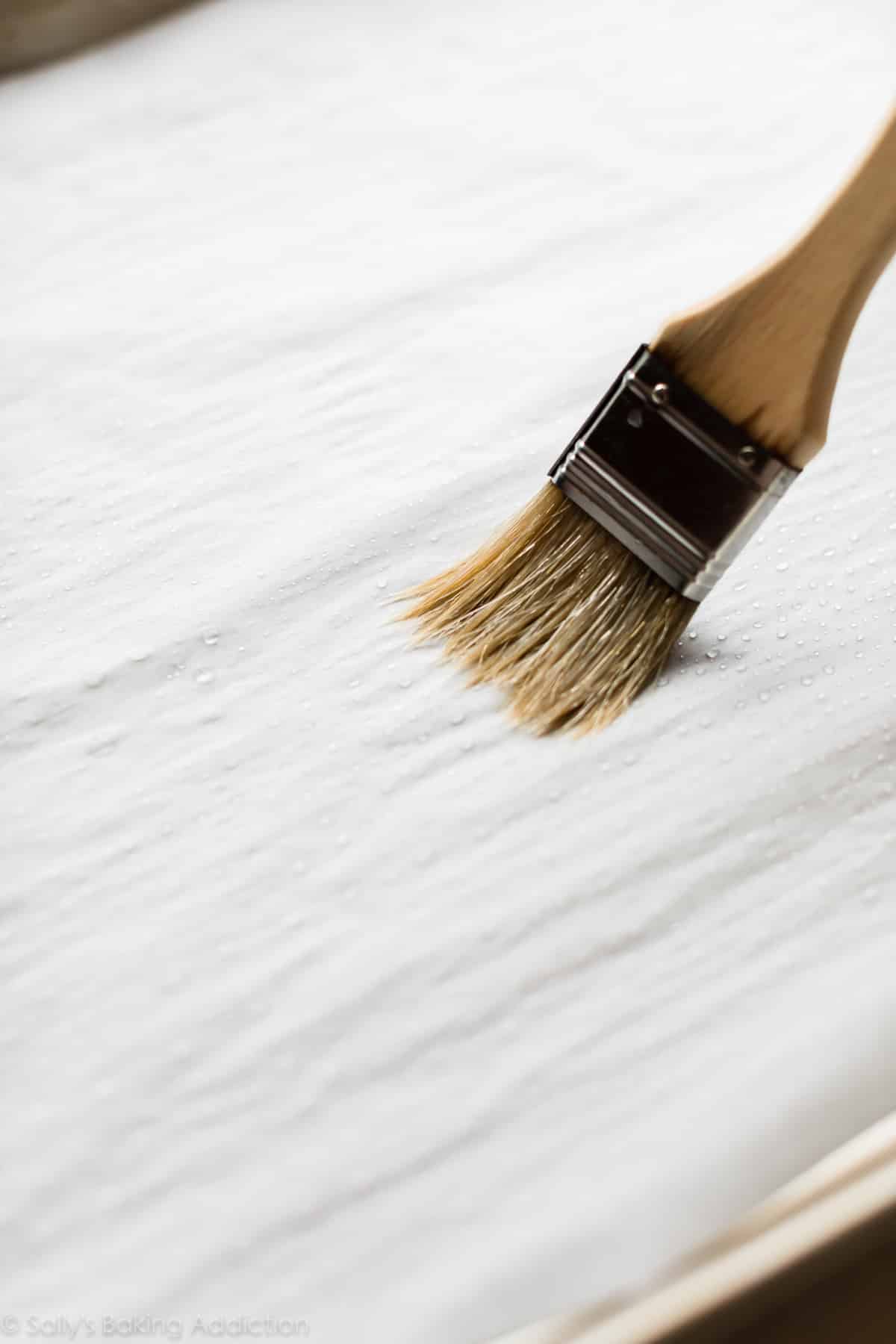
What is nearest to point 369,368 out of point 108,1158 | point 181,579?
point 181,579

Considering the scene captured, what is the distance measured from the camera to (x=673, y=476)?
0.52m

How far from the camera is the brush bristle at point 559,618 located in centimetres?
53

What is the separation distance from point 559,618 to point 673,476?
0.08 m

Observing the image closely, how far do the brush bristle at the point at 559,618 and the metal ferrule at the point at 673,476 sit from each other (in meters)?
0.01

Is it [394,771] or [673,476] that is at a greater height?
[673,476]

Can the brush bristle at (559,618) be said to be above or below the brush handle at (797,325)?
below

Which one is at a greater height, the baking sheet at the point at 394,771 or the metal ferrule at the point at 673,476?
the metal ferrule at the point at 673,476

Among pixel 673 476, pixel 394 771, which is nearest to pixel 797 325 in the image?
pixel 673 476

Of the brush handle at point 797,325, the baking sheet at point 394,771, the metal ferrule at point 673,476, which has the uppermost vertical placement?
the brush handle at point 797,325

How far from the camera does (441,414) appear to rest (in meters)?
0.67

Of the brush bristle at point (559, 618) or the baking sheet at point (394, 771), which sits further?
the brush bristle at point (559, 618)

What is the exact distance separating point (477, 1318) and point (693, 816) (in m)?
0.19

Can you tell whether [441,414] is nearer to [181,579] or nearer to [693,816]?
[181,579]

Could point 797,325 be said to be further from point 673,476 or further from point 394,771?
point 394,771
